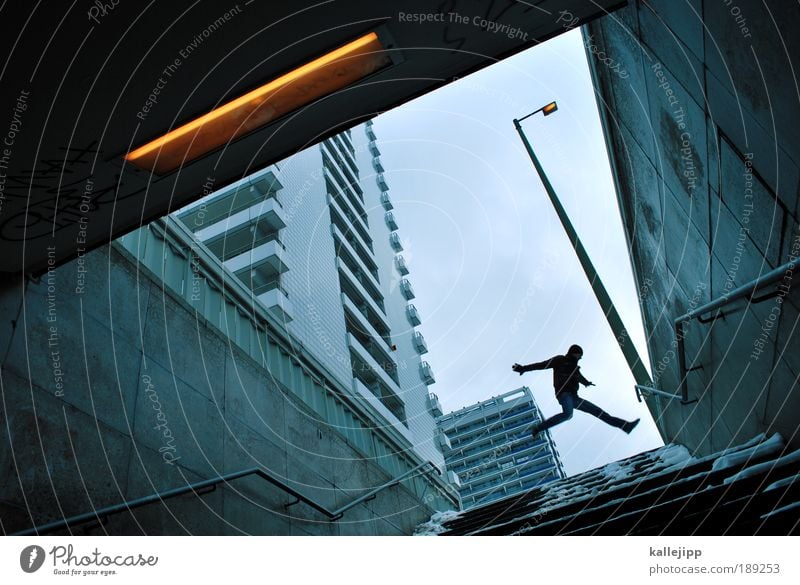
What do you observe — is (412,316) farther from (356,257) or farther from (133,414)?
(133,414)

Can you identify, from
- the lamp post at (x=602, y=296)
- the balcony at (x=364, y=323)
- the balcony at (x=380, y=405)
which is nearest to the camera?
the lamp post at (x=602, y=296)

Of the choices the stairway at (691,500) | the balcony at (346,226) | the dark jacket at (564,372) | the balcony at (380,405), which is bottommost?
the stairway at (691,500)

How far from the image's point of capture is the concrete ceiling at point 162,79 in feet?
11.8

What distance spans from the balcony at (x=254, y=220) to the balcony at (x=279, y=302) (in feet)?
16.7

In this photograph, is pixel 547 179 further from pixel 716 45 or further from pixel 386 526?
pixel 716 45

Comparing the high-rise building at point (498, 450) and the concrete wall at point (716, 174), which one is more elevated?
the high-rise building at point (498, 450)

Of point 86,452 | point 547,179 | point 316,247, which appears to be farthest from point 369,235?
point 86,452

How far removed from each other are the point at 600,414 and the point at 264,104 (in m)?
6.98

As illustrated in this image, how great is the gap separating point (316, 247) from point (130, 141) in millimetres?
29792

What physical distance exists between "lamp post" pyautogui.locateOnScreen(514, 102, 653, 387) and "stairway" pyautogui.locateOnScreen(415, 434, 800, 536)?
4.66 ft

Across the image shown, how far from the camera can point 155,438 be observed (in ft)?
19.9

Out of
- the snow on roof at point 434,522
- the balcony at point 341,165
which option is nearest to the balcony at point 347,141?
the balcony at point 341,165

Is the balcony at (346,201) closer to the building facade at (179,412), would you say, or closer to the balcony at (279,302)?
the balcony at (279,302)

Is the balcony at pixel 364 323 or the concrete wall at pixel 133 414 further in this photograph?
the balcony at pixel 364 323
